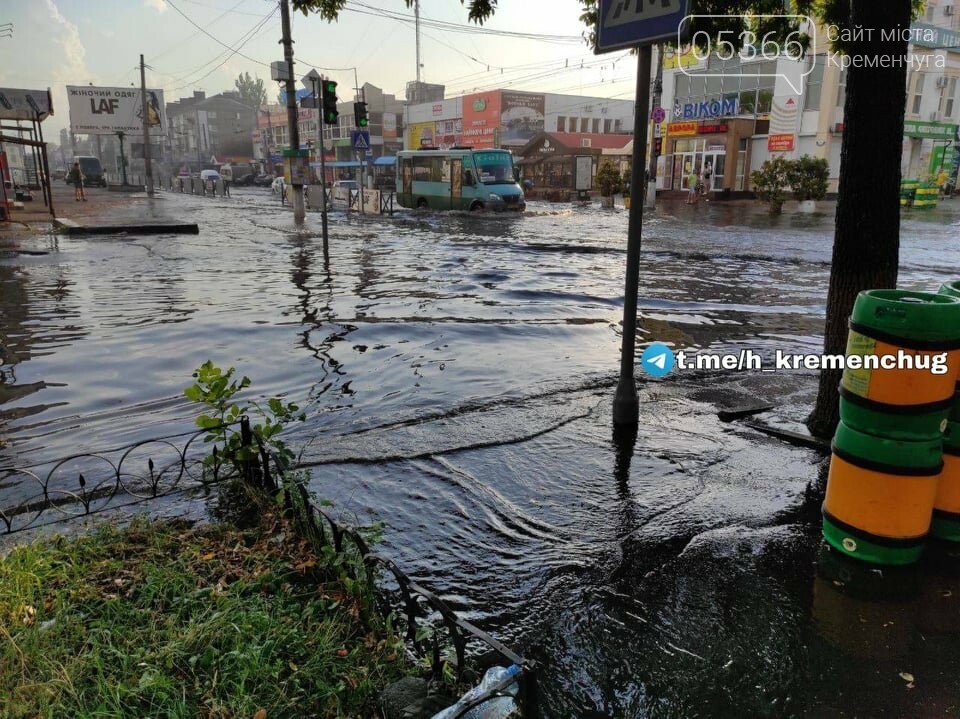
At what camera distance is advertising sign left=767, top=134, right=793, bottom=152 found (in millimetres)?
38906

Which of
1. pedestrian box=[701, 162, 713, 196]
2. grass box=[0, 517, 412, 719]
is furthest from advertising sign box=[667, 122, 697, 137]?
grass box=[0, 517, 412, 719]

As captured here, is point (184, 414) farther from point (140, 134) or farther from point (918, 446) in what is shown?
point (140, 134)

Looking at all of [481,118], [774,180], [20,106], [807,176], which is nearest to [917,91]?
[807,176]

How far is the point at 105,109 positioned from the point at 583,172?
36.5 m

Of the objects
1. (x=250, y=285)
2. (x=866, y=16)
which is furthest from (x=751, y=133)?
(x=866, y=16)

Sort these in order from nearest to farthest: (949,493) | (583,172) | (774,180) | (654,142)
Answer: (949,493) → (774,180) → (654,142) → (583,172)

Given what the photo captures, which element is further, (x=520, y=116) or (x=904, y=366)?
(x=520, y=116)

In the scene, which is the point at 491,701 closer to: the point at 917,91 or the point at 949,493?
the point at 949,493

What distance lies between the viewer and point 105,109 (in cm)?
5400

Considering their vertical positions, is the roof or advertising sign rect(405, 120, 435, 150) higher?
advertising sign rect(405, 120, 435, 150)

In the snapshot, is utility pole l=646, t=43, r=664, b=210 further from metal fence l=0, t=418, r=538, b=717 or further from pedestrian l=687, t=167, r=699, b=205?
metal fence l=0, t=418, r=538, b=717

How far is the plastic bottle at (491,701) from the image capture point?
7.02 ft

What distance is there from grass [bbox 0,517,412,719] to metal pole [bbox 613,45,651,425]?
9.29 ft

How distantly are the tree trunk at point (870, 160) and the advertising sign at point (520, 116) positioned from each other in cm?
6048
